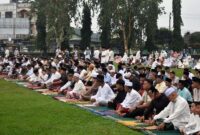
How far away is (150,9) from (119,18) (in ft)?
8.62

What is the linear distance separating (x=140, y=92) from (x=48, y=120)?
3.58 m

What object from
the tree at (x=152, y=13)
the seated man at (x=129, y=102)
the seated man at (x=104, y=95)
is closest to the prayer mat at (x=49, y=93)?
the seated man at (x=104, y=95)

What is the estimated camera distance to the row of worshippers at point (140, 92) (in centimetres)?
1038

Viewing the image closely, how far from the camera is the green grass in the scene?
401 inches

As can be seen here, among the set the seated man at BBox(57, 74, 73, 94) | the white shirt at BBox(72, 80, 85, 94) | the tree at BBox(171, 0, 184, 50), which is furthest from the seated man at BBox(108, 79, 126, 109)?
the tree at BBox(171, 0, 184, 50)

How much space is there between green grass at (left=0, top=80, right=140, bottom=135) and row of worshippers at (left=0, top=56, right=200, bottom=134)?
96cm

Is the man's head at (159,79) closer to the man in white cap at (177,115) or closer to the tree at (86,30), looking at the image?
the man in white cap at (177,115)

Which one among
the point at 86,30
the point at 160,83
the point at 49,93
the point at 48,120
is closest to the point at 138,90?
the point at 160,83

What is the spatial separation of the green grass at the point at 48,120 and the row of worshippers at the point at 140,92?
37.7 inches

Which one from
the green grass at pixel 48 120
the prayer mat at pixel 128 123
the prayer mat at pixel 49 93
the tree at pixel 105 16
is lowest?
the prayer mat at pixel 49 93

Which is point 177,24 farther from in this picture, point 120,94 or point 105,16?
point 120,94

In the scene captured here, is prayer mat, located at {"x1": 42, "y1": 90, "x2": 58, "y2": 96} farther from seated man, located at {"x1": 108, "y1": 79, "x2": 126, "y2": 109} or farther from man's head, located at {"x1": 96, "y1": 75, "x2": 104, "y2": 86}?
seated man, located at {"x1": 108, "y1": 79, "x2": 126, "y2": 109}

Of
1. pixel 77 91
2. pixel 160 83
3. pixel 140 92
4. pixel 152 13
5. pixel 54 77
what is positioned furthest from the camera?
pixel 152 13

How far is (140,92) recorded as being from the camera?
46.3 feet
